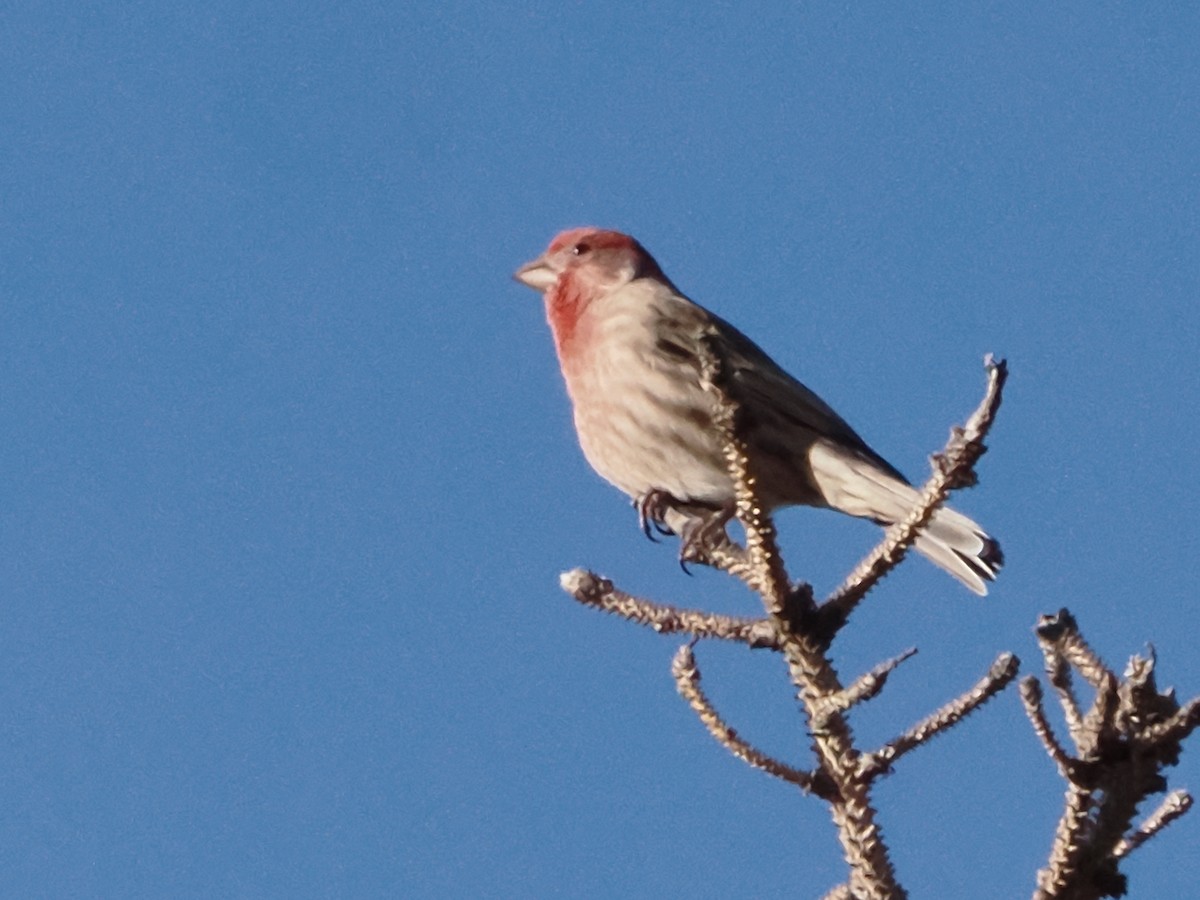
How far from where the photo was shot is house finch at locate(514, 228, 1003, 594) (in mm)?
6656

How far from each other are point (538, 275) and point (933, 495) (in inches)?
224

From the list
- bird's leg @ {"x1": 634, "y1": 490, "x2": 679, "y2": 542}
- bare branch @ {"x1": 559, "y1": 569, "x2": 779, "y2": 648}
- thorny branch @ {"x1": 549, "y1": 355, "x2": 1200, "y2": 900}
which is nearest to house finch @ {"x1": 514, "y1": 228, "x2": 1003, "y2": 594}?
bird's leg @ {"x1": 634, "y1": 490, "x2": 679, "y2": 542}

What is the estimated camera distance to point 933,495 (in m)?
3.09

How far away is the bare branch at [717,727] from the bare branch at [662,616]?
0.10 metres

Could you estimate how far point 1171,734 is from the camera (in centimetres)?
271

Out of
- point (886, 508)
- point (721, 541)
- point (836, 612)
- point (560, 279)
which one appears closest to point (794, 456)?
point (886, 508)

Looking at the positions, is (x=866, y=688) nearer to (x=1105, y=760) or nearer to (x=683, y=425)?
(x=1105, y=760)

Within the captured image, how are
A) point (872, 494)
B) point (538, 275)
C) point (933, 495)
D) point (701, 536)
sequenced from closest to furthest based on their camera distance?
1. point (933, 495)
2. point (701, 536)
3. point (872, 494)
4. point (538, 275)

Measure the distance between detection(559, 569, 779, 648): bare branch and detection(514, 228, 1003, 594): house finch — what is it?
7.90 ft

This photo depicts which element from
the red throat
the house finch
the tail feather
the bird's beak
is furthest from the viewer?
the bird's beak

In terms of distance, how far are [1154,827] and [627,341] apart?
4.66 metres

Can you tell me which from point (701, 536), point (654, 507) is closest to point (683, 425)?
point (654, 507)

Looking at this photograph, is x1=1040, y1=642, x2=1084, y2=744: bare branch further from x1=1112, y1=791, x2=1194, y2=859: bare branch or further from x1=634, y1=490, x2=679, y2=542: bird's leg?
x1=634, y1=490, x2=679, y2=542: bird's leg

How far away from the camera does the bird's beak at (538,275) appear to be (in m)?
8.51
